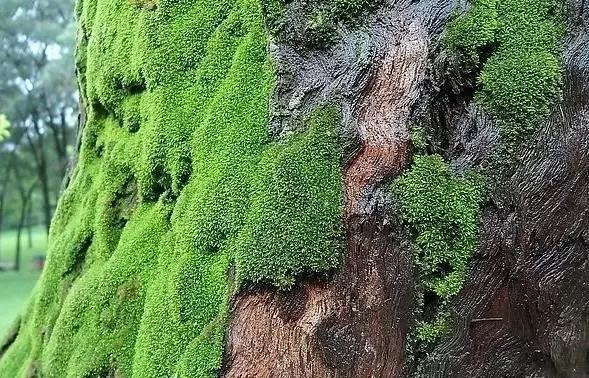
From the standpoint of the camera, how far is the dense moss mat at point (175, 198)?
2098mm

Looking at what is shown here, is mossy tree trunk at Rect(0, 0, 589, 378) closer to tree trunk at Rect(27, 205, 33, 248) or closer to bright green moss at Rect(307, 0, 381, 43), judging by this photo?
bright green moss at Rect(307, 0, 381, 43)

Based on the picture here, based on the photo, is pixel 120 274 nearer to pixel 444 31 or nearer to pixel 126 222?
pixel 126 222

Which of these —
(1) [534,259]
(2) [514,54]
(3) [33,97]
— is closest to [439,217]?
(1) [534,259]

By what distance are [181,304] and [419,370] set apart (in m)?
0.91

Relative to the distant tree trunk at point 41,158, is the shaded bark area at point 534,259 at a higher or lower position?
higher

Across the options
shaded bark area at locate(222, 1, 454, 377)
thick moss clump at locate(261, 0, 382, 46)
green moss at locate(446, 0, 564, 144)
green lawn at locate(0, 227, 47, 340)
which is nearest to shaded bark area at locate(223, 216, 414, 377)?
shaded bark area at locate(222, 1, 454, 377)

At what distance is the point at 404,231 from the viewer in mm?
2148

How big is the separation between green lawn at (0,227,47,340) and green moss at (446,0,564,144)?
137 inches

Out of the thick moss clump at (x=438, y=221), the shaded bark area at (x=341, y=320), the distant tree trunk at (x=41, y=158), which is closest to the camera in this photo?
the shaded bark area at (x=341, y=320)

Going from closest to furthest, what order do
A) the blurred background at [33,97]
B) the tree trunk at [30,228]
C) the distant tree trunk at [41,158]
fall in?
the blurred background at [33,97] < the distant tree trunk at [41,158] < the tree trunk at [30,228]

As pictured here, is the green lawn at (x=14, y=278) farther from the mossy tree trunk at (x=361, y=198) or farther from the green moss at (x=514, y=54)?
the green moss at (x=514, y=54)

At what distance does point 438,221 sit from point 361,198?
0.30 meters

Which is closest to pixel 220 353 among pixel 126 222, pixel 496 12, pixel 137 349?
pixel 137 349

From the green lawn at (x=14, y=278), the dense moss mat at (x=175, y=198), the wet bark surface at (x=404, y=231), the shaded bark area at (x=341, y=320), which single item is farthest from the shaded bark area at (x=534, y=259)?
the green lawn at (x=14, y=278)
